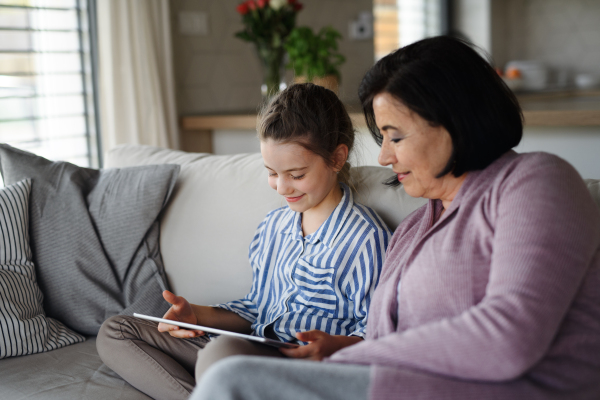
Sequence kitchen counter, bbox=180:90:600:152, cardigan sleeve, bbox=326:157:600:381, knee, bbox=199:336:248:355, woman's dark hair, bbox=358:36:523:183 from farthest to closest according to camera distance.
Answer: kitchen counter, bbox=180:90:600:152 → knee, bbox=199:336:248:355 → woman's dark hair, bbox=358:36:523:183 → cardigan sleeve, bbox=326:157:600:381

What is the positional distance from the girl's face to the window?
1.66 metres

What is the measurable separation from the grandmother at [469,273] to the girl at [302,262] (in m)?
0.22

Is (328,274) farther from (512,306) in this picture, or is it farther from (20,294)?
(20,294)

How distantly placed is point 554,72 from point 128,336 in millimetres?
4438

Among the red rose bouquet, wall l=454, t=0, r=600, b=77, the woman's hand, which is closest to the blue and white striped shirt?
the woman's hand

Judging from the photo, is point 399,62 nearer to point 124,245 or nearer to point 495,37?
point 124,245

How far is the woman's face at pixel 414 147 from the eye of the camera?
0.98 m

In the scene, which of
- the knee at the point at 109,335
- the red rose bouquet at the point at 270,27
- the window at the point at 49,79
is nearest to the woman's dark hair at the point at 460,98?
the knee at the point at 109,335

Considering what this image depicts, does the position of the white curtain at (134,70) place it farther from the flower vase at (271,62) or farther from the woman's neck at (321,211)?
the woman's neck at (321,211)

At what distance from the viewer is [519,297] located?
0.77 meters

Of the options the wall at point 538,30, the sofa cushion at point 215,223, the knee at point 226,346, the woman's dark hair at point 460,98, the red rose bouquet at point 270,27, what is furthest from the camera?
the wall at point 538,30

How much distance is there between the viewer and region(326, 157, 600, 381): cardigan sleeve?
0.76 metres

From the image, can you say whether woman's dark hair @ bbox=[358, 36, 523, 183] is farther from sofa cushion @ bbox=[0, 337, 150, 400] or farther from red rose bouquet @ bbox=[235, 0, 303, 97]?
red rose bouquet @ bbox=[235, 0, 303, 97]

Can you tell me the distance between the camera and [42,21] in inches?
98.9
